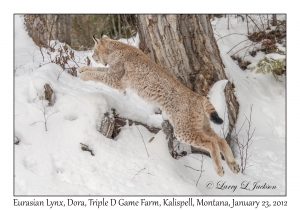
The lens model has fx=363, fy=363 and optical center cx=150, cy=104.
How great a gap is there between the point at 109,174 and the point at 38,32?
4.22 metres

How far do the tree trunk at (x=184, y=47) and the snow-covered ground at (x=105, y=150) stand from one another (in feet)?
0.91

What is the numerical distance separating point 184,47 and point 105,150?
1852 mm

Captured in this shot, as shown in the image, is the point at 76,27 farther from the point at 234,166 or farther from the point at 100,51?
the point at 234,166

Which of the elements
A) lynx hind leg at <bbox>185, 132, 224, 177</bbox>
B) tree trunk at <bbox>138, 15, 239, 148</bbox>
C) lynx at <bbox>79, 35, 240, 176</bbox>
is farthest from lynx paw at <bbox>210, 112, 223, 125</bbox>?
tree trunk at <bbox>138, 15, 239, 148</bbox>

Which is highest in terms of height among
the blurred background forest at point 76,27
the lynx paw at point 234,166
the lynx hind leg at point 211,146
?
the blurred background forest at point 76,27

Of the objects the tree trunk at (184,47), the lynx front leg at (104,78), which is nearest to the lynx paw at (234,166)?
the tree trunk at (184,47)

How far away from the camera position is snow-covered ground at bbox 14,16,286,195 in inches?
158

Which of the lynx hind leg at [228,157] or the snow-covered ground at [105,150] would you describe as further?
the lynx hind leg at [228,157]

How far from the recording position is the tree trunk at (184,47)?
5.05 metres

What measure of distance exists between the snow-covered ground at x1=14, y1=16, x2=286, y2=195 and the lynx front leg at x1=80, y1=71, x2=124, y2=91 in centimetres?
19

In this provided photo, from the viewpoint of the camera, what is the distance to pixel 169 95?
4598 millimetres

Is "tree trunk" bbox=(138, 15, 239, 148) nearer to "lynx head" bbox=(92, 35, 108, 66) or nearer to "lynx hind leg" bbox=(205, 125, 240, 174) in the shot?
"lynx head" bbox=(92, 35, 108, 66)

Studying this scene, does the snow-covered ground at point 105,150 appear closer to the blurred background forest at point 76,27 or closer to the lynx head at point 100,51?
the lynx head at point 100,51
